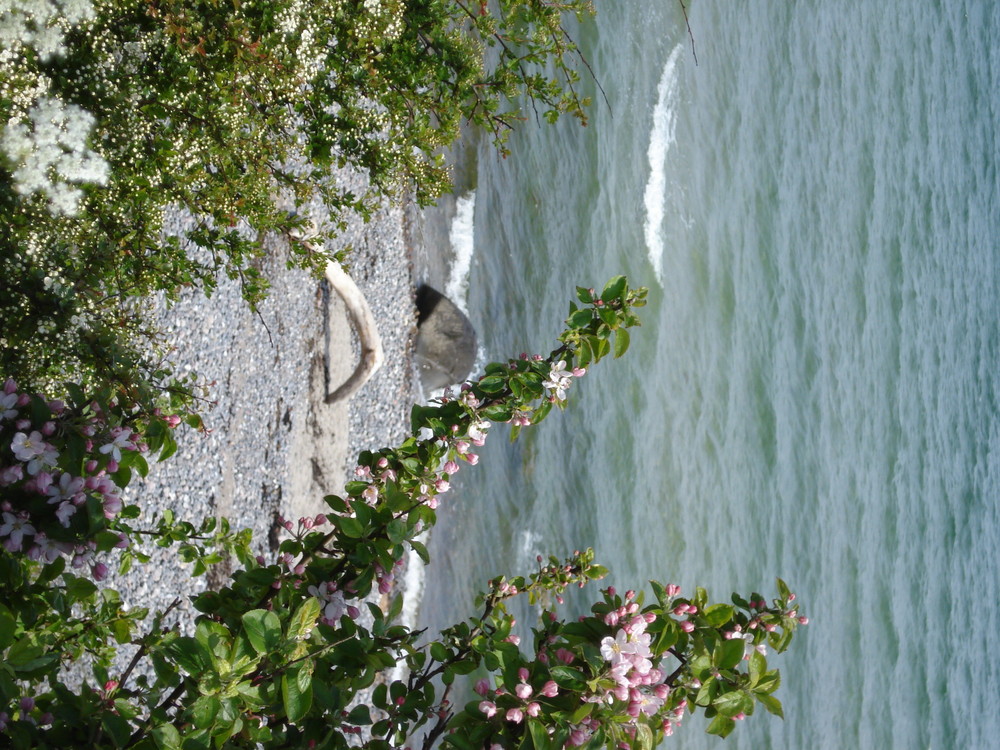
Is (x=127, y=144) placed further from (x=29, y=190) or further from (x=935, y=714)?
(x=935, y=714)

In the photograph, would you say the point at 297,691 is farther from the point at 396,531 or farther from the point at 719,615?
the point at 719,615

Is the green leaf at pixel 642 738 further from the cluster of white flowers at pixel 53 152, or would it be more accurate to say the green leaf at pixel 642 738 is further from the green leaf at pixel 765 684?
the cluster of white flowers at pixel 53 152

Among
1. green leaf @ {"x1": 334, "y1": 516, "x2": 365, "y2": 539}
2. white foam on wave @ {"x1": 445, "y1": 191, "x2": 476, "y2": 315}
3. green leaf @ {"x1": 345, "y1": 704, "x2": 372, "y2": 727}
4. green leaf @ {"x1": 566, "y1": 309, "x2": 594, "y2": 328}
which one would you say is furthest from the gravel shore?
green leaf @ {"x1": 345, "y1": 704, "x2": 372, "y2": 727}

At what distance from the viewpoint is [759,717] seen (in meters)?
13.4

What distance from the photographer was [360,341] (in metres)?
10.1

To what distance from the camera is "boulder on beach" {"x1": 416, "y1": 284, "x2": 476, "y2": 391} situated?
11352 millimetres

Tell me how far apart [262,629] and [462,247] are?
9817 mm

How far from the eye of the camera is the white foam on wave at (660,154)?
14.1 meters

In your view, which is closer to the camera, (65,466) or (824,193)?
(65,466)

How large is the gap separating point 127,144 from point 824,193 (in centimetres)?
1457

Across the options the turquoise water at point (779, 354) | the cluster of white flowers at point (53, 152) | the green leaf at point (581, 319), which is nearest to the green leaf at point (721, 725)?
the green leaf at point (581, 319)

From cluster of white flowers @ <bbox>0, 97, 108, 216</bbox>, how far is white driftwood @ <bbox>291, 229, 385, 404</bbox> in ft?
16.8

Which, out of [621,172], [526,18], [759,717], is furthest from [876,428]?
[526,18]

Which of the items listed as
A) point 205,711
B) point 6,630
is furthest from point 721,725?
point 6,630
